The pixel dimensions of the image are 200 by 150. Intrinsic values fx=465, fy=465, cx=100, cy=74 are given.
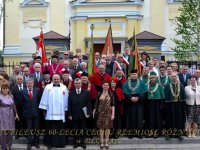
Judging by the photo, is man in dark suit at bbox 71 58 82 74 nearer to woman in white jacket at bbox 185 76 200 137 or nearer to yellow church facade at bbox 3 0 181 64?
woman in white jacket at bbox 185 76 200 137

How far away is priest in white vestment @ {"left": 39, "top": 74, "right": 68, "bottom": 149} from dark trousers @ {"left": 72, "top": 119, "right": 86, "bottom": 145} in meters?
0.33

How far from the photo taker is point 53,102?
12711mm

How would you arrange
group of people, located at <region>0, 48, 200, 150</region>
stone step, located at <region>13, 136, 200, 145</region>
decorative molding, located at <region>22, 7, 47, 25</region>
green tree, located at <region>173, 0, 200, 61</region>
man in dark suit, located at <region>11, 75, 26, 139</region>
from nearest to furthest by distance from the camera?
group of people, located at <region>0, 48, 200, 150</region>
man in dark suit, located at <region>11, 75, 26, 139</region>
stone step, located at <region>13, 136, 200, 145</region>
green tree, located at <region>173, 0, 200, 61</region>
decorative molding, located at <region>22, 7, 47, 25</region>

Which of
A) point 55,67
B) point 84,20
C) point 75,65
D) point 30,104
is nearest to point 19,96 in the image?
point 30,104

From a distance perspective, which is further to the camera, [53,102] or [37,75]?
[37,75]

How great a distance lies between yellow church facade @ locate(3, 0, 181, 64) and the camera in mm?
27219

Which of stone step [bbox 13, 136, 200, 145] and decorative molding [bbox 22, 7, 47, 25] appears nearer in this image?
stone step [bbox 13, 136, 200, 145]

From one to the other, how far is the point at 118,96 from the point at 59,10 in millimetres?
16040

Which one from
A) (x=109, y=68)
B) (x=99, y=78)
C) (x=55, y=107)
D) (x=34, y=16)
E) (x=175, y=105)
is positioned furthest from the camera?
(x=34, y=16)

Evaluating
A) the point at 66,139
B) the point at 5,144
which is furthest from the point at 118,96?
the point at 5,144

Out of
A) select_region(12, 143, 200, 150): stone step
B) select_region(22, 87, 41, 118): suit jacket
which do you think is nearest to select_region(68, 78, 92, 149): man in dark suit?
select_region(12, 143, 200, 150): stone step

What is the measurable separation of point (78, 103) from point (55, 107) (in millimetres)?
636

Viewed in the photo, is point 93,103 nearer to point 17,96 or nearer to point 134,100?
point 134,100

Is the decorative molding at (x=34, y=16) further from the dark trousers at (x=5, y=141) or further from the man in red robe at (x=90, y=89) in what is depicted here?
the dark trousers at (x=5, y=141)
